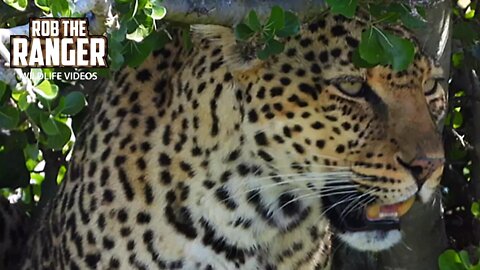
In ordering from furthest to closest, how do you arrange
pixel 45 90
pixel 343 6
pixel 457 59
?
pixel 457 59
pixel 343 6
pixel 45 90

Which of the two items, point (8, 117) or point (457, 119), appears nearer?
point (8, 117)

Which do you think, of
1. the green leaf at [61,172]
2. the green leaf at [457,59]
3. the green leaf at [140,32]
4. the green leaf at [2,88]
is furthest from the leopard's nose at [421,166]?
the green leaf at [61,172]

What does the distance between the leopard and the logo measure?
373 millimetres

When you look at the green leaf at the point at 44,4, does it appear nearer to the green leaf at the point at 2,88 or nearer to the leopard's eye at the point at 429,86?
the green leaf at the point at 2,88

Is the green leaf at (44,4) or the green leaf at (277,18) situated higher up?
the green leaf at (44,4)

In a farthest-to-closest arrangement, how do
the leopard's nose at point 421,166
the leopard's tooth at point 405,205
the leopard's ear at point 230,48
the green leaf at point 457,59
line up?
the green leaf at point 457,59 < the leopard's tooth at point 405,205 < the leopard's ear at point 230,48 < the leopard's nose at point 421,166

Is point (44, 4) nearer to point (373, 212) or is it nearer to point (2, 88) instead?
point (2, 88)

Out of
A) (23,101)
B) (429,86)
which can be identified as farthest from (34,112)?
(429,86)

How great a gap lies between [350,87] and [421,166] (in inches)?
14.9

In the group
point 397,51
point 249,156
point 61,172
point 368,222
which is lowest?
point 368,222

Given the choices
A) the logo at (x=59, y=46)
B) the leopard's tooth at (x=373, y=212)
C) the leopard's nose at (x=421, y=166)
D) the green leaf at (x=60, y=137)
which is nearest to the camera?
the green leaf at (x=60, y=137)

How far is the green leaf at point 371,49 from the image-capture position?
4328 millimetres

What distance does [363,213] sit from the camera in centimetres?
502

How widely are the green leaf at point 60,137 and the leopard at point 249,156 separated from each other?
0.68 m
